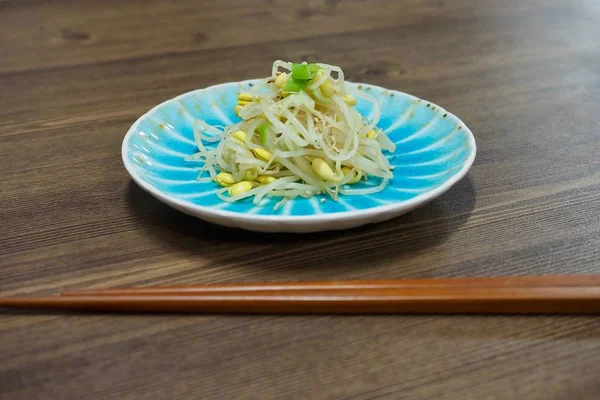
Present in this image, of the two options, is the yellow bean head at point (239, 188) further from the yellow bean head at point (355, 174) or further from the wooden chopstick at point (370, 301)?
the wooden chopstick at point (370, 301)

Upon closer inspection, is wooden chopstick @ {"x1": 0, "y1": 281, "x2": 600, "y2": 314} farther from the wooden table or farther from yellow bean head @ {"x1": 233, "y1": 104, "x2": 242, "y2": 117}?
yellow bean head @ {"x1": 233, "y1": 104, "x2": 242, "y2": 117}

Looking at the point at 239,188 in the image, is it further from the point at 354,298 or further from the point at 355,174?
the point at 354,298

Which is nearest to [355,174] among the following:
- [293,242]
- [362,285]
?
[293,242]

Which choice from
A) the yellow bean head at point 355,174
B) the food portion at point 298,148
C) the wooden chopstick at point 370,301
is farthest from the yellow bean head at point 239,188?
the wooden chopstick at point 370,301

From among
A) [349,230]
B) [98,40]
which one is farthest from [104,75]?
[349,230]

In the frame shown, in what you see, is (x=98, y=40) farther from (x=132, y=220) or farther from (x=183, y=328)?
(x=183, y=328)

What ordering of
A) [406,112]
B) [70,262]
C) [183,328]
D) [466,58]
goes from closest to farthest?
[183,328]
[70,262]
[406,112]
[466,58]

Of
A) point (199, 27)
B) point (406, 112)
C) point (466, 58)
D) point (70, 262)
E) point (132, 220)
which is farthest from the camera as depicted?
point (199, 27)

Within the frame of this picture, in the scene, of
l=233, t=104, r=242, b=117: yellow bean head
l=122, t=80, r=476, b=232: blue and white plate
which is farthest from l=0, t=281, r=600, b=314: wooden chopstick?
l=233, t=104, r=242, b=117: yellow bean head
